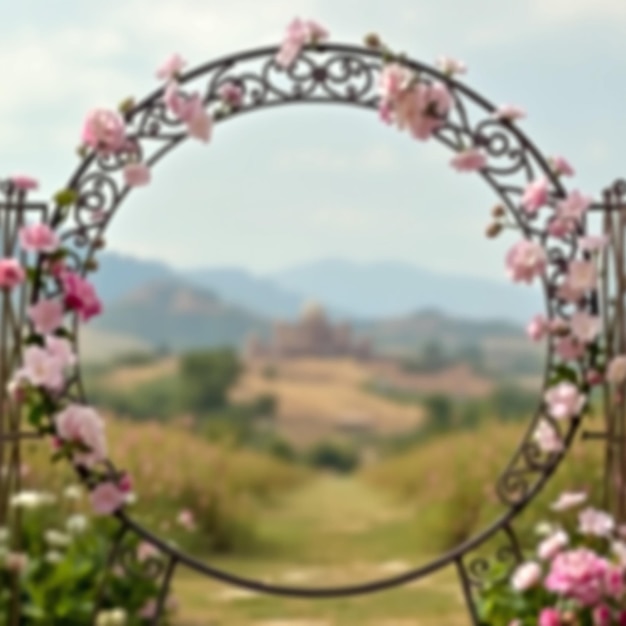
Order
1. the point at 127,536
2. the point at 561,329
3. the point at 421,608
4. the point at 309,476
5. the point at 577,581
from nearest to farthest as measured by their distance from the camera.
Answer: the point at 577,581
the point at 561,329
the point at 127,536
the point at 421,608
the point at 309,476

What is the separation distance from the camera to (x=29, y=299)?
4.09 m

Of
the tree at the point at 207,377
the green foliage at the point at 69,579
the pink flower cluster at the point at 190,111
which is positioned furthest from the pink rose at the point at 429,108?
the tree at the point at 207,377

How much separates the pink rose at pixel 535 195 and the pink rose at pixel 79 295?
140cm

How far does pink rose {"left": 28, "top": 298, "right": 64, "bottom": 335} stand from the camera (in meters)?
3.99

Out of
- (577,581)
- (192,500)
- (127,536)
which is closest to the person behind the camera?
(577,581)

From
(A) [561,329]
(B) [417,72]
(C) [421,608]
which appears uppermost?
(B) [417,72]

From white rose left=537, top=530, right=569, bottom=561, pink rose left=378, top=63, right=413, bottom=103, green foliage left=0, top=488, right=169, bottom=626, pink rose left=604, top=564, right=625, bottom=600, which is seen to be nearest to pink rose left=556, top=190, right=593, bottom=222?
pink rose left=378, top=63, right=413, bottom=103

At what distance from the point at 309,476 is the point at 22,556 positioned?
28.8 feet

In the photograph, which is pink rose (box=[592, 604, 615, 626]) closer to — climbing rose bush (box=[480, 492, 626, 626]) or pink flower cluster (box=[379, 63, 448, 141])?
climbing rose bush (box=[480, 492, 626, 626])

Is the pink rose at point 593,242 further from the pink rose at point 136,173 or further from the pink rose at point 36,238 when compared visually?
the pink rose at point 36,238

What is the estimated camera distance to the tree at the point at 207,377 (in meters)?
16.7

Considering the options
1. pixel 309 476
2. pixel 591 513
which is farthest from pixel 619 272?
pixel 309 476

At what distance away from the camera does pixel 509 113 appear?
4.14 metres

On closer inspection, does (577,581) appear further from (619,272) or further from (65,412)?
(65,412)
